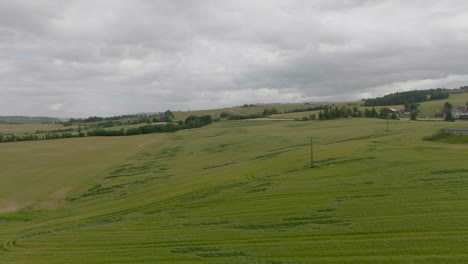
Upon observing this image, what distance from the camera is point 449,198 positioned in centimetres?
2155

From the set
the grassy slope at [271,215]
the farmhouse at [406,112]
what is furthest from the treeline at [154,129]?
the farmhouse at [406,112]

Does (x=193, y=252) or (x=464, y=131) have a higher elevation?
(x=464, y=131)

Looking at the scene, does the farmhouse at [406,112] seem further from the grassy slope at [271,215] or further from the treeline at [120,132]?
the grassy slope at [271,215]

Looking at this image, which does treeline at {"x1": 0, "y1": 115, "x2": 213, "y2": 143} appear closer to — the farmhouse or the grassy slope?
the grassy slope

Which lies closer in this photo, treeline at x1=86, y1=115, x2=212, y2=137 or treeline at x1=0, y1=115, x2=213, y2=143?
treeline at x1=0, y1=115, x2=213, y2=143

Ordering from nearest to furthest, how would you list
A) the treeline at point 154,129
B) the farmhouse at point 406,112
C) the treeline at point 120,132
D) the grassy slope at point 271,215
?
1. the grassy slope at point 271,215
2. the treeline at point 120,132
3. the treeline at point 154,129
4. the farmhouse at point 406,112

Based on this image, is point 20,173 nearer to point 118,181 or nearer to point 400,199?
point 118,181

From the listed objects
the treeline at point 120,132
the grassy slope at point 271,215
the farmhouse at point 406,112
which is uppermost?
the farmhouse at point 406,112

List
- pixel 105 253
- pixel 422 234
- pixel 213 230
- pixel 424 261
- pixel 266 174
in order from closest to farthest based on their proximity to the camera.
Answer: pixel 424 261 < pixel 422 234 < pixel 105 253 < pixel 213 230 < pixel 266 174

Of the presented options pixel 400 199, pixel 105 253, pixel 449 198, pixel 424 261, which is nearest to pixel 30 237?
pixel 105 253

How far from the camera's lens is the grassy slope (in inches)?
630

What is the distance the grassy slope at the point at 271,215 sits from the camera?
1599 cm

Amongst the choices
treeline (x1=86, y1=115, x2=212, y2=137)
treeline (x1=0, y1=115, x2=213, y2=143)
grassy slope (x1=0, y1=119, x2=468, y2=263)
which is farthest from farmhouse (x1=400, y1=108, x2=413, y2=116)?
grassy slope (x1=0, y1=119, x2=468, y2=263)

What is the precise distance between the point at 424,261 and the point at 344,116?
476 feet
